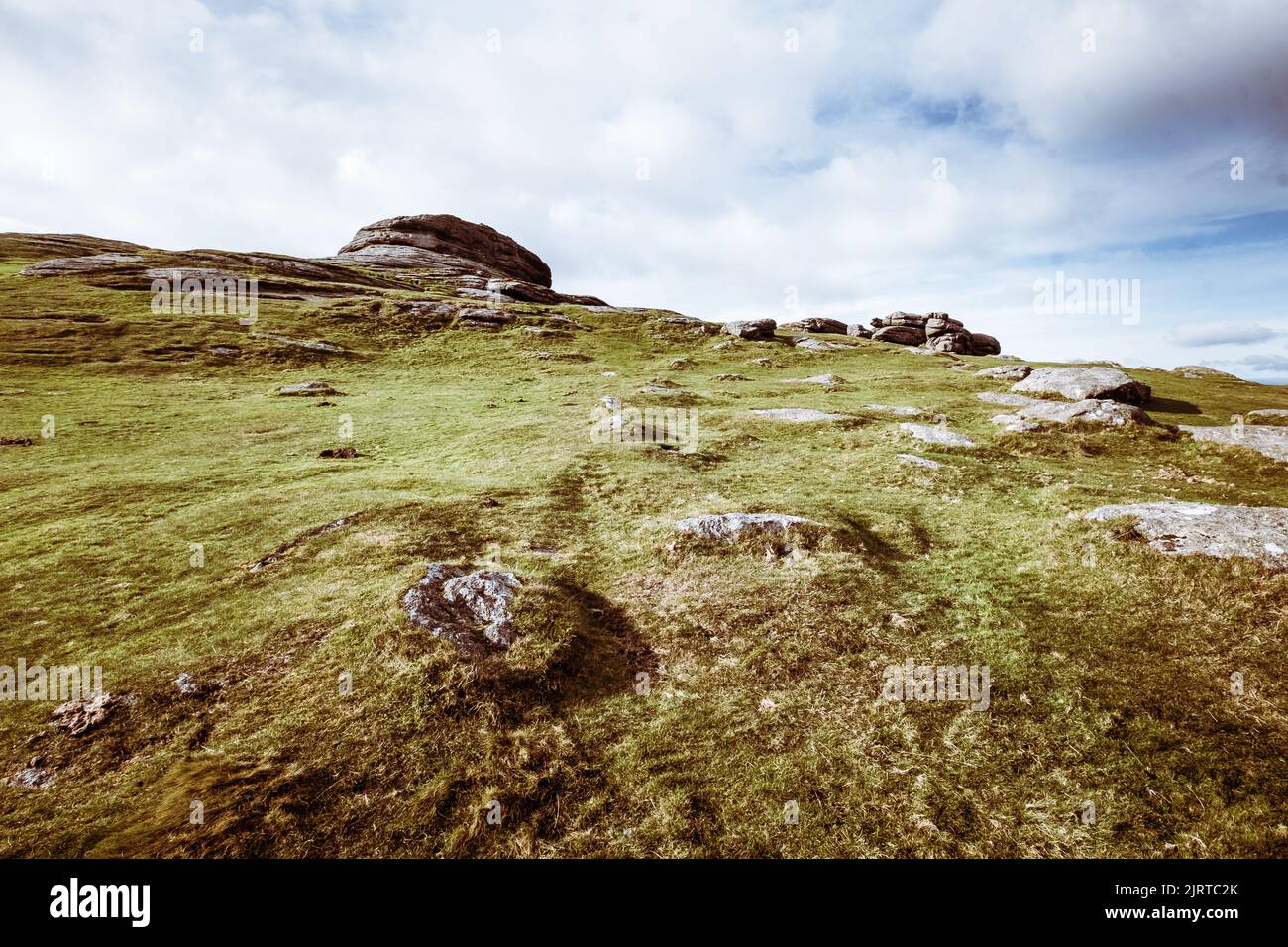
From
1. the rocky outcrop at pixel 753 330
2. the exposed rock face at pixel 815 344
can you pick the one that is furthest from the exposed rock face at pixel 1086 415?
the rocky outcrop at pixel 753 330

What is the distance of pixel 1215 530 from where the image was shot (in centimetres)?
1459

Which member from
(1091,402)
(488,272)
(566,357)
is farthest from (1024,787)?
→ (488,272)

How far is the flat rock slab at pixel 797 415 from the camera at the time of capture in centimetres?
3606

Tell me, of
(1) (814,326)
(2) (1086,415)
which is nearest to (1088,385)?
(2) (1086,415)

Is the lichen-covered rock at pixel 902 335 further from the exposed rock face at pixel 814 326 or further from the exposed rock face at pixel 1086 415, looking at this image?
the exposed rock face at pixel 1086 415

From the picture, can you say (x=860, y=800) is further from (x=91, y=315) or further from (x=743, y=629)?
(x=91, y=315)

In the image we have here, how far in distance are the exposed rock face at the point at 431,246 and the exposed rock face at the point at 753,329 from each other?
90.7 metres

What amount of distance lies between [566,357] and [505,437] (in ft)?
138

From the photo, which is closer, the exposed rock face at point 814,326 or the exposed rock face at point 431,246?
the exposed rock face at point 814,326

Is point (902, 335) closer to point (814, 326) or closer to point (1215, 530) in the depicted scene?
point (814, 326)

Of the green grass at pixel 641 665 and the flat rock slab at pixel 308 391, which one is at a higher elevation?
the flat rock slab at pixel 308 391

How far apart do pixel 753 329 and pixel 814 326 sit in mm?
39828

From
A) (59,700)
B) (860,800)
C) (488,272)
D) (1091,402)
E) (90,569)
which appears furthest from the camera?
(488,272)

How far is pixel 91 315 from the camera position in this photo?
6738 cm
